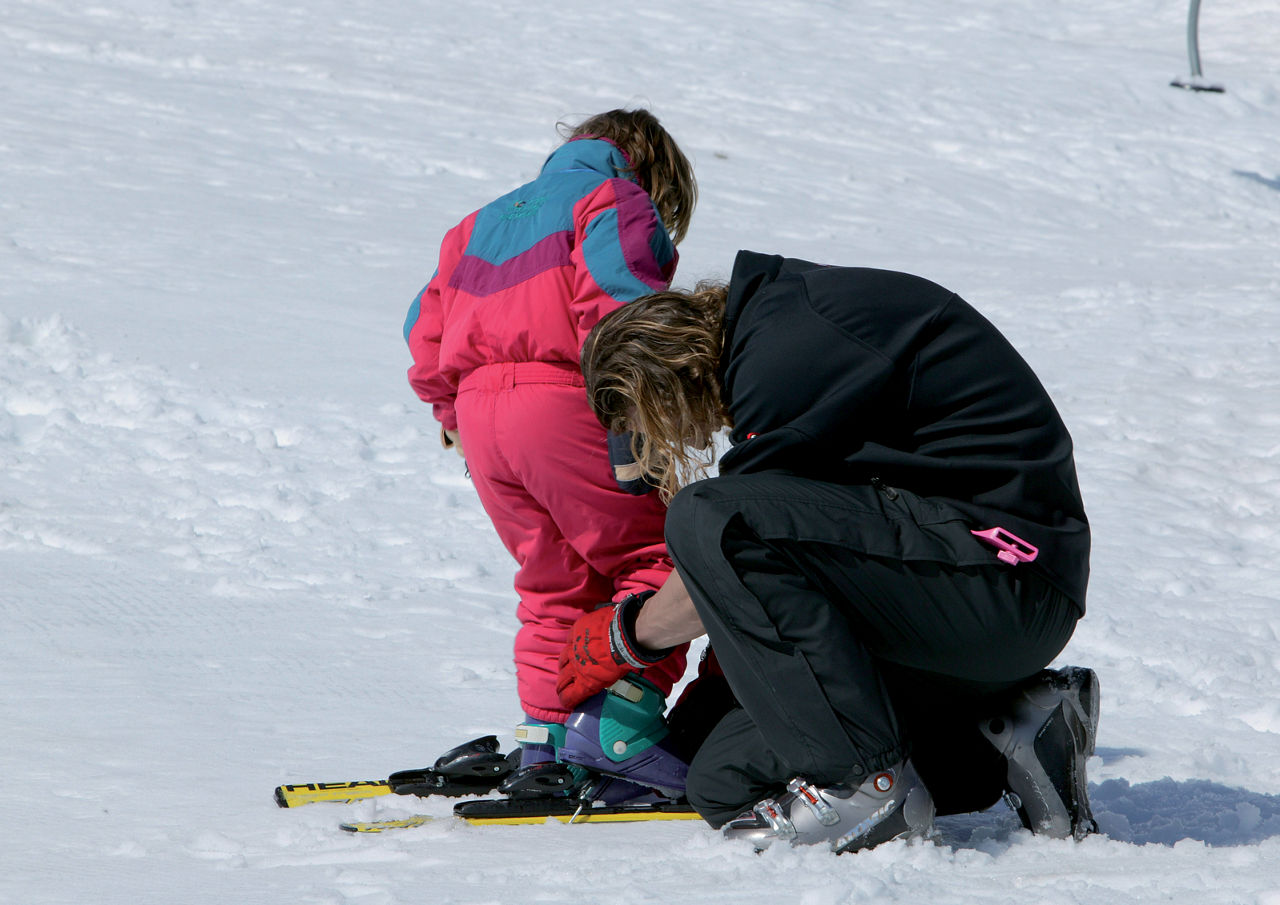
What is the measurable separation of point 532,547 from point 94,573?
185cm

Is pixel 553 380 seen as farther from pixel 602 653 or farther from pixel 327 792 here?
pixel 327 792

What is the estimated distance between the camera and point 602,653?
2.59m

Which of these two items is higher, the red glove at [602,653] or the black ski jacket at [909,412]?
the black ski jacket at [909,412]

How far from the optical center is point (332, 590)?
408 cm

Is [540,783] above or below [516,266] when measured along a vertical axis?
below

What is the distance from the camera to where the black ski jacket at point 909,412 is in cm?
216

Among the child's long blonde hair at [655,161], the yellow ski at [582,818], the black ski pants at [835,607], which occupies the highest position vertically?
the child's long blonde hair at [655,161]

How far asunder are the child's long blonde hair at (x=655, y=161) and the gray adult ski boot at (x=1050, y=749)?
132cm

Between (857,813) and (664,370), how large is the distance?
81 centimetres

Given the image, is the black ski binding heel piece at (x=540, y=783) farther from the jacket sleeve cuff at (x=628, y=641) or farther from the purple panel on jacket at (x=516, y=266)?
the purple panel on jacket at (x=516, y=266)

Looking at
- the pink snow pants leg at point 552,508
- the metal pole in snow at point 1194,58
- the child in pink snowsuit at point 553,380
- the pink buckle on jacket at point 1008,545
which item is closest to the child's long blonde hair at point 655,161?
the child in pink snowsuit at point 553,380

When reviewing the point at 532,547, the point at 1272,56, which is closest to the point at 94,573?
the point at 532,547

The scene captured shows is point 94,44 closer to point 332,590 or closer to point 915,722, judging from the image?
point 332,590

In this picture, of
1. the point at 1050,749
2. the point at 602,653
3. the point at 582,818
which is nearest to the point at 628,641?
the point at 602,653
